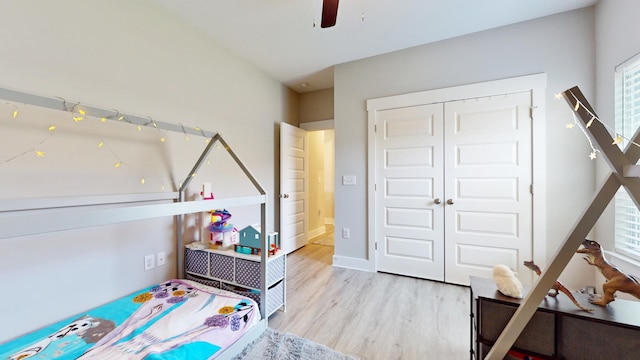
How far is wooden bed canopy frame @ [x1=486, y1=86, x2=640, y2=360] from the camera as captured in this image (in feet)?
2.52

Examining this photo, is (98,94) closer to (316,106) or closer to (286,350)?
(286,350)

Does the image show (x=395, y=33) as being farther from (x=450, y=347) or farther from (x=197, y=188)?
(x=450, y=347)

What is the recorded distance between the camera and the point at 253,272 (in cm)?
193

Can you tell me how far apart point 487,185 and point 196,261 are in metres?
3.00

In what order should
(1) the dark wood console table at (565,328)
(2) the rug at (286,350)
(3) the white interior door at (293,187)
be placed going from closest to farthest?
(1) the dark wood console table at (565,328) → (2) the rug at (286,350) → (3) the white interior door at (293,187)

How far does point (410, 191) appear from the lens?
2.82 metres

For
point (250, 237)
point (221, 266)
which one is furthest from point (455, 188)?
point (221, 266)

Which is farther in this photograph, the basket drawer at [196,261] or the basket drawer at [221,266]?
the basket drawer at [196,261]

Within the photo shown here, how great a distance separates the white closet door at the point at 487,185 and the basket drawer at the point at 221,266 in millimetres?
2281

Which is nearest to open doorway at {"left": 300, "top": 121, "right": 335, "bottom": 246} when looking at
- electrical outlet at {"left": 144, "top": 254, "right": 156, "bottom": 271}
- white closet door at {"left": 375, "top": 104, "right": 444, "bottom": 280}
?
white closet door at {"left": 375, "top": 104, "right": 444, "bottom": 280}

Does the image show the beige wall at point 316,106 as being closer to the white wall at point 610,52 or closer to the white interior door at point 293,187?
the white interior door at point 293,187

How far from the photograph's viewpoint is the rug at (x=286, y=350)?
4.98ft

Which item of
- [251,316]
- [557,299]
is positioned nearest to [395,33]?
[557,299]

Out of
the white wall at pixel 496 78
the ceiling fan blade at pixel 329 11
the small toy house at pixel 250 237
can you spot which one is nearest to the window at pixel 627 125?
the white wall at pixel 496 78
